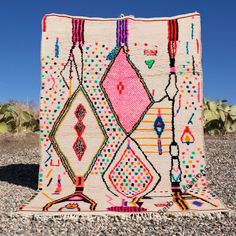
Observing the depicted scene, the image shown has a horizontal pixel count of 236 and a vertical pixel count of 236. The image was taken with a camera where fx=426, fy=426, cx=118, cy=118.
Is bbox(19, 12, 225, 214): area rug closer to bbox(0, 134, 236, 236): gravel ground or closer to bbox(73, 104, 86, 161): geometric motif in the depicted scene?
bbox(73, 104, 86, 161): geometric motif

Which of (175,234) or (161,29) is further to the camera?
(161,29)

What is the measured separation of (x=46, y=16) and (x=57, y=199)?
8.77 feet

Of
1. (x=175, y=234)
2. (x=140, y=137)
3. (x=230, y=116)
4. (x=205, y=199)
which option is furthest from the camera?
(x=230, y=116)

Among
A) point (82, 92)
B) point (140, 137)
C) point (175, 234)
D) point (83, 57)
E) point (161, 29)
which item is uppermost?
point (161, 29)

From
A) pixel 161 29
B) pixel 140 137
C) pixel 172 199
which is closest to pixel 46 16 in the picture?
pixel 161 29

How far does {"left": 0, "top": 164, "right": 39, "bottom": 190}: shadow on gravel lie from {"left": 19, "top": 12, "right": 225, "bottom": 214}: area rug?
35.9 inches

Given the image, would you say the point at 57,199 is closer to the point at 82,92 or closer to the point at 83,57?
the point at 82,92

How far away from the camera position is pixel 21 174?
24.2ft

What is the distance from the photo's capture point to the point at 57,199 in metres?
5.42

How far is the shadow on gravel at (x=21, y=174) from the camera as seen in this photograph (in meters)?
6.65

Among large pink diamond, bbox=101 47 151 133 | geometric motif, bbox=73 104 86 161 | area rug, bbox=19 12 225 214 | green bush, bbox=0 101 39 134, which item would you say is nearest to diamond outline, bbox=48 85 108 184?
area rug, bbox=19 12 225 214

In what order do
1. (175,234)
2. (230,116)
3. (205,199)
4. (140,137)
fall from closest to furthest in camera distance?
(175,234), (205,199), (140,137), (230,116)

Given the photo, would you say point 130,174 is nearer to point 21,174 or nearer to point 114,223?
point 114,223

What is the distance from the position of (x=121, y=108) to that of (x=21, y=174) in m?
2.47
